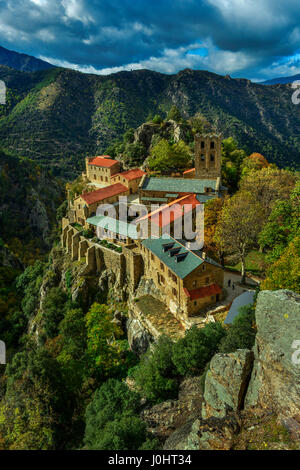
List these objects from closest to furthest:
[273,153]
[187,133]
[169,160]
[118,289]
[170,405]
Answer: [170,405], [118,289], [169,160], [187,133], [273,153]

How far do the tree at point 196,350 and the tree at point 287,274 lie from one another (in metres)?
5.33

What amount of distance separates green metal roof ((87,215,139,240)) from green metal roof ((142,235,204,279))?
18.9ft

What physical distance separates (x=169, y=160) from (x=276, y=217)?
3359 cm

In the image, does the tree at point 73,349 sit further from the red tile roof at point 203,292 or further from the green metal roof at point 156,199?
the green metal roof at point 156,199

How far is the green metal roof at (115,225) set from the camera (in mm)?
39309

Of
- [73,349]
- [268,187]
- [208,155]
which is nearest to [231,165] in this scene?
[208,155]

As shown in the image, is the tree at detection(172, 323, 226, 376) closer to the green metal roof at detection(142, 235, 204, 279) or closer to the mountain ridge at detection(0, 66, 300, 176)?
the green metal roof at detection(142, 235, 204, 279)

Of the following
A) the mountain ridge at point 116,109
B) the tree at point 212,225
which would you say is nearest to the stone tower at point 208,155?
the tree at point 212,225

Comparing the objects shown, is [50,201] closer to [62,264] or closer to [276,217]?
[62,264]

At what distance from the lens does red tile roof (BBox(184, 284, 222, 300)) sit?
92.5 feet

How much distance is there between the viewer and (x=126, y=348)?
33.3 m
